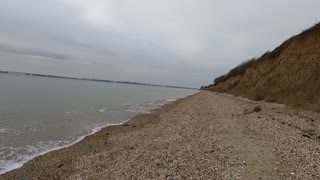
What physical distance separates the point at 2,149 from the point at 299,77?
22934mm

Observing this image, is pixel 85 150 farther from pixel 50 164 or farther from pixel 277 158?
pixel 277 158

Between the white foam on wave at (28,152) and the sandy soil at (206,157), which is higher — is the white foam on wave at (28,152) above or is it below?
below

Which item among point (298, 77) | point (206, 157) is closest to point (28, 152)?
point (206, 157)

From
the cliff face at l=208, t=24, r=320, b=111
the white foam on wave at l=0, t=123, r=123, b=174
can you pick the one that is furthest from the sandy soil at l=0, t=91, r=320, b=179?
the cliff face at l=208, t=24, r=320, b=111

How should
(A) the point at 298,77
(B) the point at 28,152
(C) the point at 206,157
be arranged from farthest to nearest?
(A) the point at 298,77
(B) the point at 28,152
(C) the point at 206,157

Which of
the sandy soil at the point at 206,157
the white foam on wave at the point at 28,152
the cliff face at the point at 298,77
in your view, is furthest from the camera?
the cliff face at the point at 298,77

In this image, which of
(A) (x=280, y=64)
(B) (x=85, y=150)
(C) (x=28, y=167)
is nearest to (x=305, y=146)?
(B) (x=85, y=150)

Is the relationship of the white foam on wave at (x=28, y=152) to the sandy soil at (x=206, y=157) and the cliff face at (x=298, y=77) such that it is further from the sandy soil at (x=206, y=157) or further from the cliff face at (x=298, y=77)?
the cliff face at (x=298, y=77)

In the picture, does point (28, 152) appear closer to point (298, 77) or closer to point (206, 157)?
point (206, 157)

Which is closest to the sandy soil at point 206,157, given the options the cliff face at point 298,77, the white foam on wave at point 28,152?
the white foam on wave at point 28,152

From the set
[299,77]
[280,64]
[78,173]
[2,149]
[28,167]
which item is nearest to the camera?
[78,173]

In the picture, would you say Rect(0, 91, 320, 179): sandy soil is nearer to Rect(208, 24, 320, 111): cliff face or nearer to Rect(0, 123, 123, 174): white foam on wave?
Rect(0, 123, 123, 174): white foam on wave

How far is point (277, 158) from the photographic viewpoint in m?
8.83

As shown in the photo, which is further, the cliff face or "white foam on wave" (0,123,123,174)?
the cliff face
